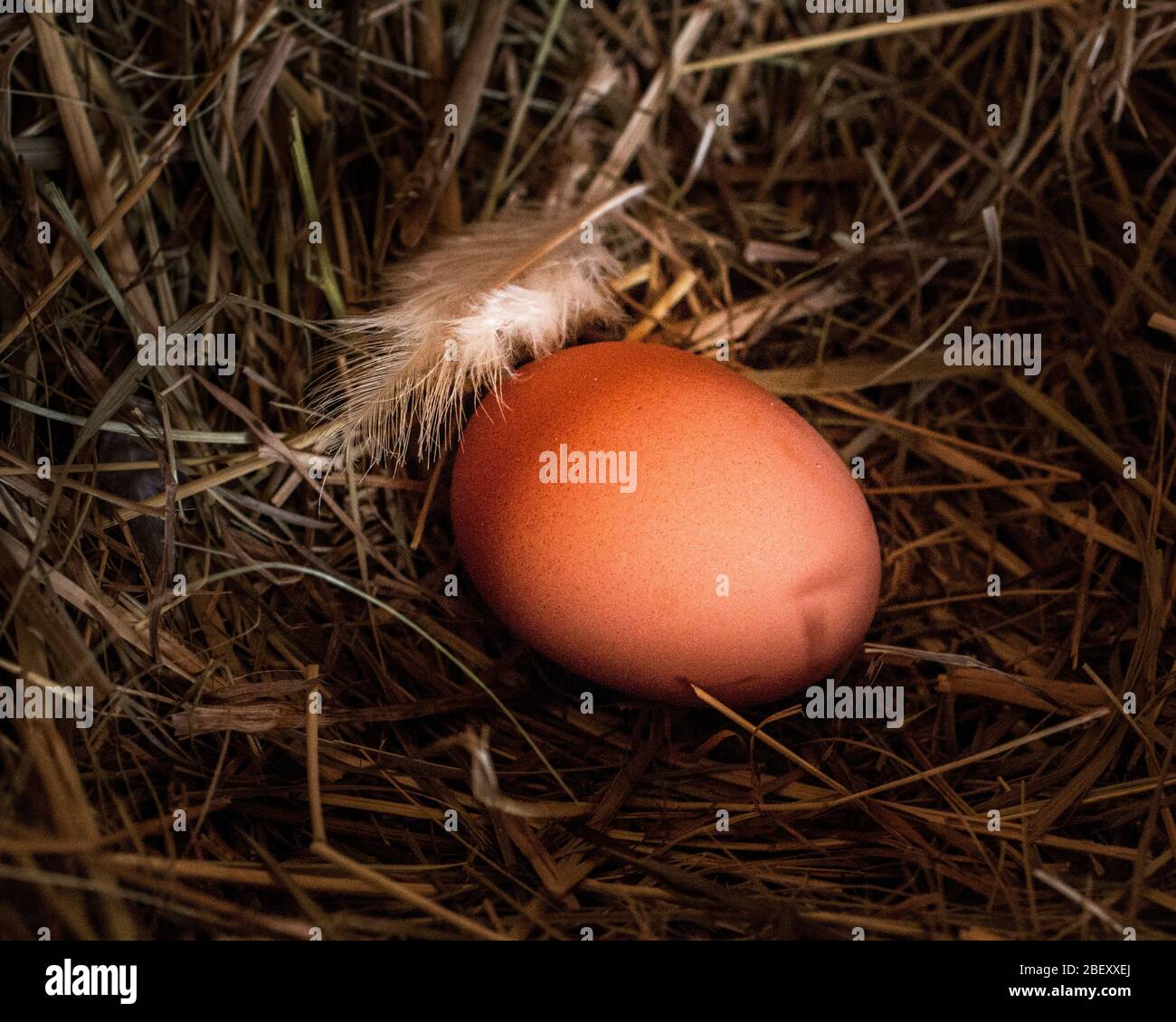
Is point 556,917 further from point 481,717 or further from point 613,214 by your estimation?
point 613,214

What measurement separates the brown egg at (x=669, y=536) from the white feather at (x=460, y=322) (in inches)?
3.5

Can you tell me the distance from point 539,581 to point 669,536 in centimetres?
17

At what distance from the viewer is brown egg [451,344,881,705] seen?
111 cm

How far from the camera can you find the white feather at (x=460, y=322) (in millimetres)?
1217

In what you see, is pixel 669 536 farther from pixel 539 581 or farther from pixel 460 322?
pixel 460 322

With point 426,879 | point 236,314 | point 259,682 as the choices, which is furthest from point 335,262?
point 426,879

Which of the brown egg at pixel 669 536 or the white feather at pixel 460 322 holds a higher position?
the white feather at pixel 460 322

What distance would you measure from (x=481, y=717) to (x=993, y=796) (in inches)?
27.4

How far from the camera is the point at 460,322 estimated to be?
3.96 feet

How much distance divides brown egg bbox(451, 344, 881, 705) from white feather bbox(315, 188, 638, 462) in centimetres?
9

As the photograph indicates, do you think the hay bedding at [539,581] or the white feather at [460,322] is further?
the white feather at [460,322]

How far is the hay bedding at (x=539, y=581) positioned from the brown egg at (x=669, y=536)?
98mm

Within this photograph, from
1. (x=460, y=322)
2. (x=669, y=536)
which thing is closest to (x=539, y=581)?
(x=669, y=536)
